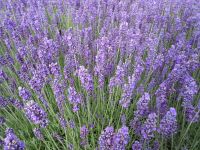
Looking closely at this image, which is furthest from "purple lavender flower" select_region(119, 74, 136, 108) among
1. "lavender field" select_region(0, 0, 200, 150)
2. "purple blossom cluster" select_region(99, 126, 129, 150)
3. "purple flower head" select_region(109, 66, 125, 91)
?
"purple blossom cluster" select_region(99, 126, 129, 150)

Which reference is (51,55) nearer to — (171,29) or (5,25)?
(5,25)

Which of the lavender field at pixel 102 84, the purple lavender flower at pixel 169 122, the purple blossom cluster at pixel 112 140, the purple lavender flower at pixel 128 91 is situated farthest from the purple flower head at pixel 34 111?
the purple lavender flower at pixel 169 122

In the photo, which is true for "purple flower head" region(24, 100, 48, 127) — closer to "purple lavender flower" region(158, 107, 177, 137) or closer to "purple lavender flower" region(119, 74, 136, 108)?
"purple lavender flower" region(119, 74, 136, 108)

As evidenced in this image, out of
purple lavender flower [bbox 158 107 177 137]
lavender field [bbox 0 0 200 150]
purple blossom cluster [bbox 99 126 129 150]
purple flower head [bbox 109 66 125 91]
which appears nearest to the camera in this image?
purple blossom cluster [bbox 99 126 129 150]

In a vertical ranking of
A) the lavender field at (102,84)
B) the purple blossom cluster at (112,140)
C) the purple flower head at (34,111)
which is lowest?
the lavender field at (102,84)

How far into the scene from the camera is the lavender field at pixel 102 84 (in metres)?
1.83

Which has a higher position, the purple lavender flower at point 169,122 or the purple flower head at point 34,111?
the purple flower head at point 34,111

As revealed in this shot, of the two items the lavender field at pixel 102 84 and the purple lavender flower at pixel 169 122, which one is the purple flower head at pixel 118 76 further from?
the purple lavender flower at pixel 169 122

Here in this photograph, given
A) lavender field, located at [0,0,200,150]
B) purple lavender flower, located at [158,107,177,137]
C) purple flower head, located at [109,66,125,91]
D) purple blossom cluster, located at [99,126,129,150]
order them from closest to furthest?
purple blossom cluster, located at [99,126,129,150] → purple lavender flower, located at [158,107,177,137] → lavender field, located at [0,0,200,150] → purple flower head, located at [109,66,125,91]

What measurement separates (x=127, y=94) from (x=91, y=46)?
144cm

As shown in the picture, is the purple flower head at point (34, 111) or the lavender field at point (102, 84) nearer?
the purple flower head at point (34, 111)

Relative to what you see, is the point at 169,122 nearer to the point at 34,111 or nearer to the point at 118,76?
the point at 118,76

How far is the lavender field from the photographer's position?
1.83m

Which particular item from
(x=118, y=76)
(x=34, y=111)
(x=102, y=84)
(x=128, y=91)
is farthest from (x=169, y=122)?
(x=34, y=111)
